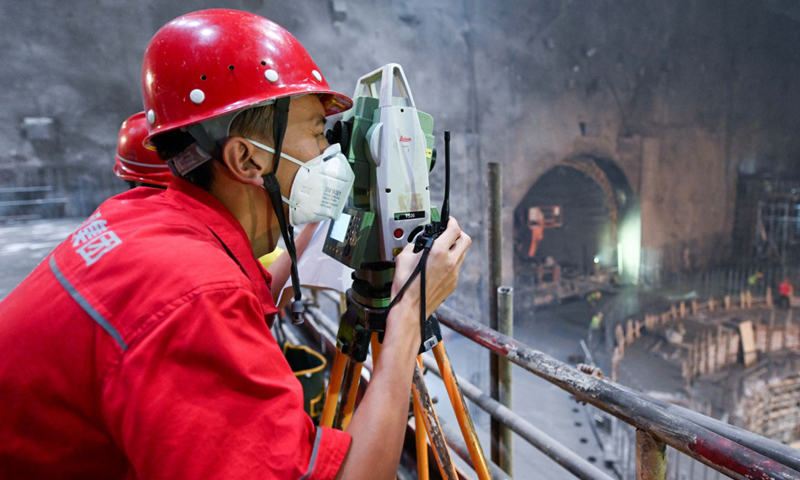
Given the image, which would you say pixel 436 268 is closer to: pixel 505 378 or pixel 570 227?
pixel 505 378

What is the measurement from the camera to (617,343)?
921cm

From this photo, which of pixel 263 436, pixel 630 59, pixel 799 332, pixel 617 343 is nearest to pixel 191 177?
pixel 263 436

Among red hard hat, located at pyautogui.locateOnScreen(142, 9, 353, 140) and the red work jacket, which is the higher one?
red hard hat, located at pyautogui.locateOnScreen(142, 9, 353, 140)

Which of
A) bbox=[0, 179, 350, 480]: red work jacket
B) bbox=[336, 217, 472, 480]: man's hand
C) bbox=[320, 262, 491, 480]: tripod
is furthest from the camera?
bbox=[320, 262, 491, 480]: tripod

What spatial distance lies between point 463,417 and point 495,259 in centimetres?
107

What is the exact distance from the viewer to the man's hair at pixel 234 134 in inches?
37.9

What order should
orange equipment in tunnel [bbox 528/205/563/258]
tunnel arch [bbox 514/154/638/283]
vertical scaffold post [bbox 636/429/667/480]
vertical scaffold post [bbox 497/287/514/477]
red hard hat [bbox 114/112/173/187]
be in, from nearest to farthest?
vertical scaffold post [bbox 636/429/667/480] < vertical scaffold post [bbox 497/287/514/477] < red hard hat [bbox 114/112/173/187] < tunnel arch [bbox 514/154/638/283] < orange equipment in tunnel [bbox 528/205/563/258]

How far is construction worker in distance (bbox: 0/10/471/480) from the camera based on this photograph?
573mm

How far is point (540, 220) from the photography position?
531 inches

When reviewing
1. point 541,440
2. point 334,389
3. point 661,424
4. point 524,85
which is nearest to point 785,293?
point 524,85

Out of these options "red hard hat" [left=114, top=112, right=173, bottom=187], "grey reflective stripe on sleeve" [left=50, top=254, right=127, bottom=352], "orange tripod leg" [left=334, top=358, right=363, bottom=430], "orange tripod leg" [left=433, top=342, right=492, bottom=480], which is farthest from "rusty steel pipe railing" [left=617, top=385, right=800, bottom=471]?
"red hard hat" [left=114, top=112, right=173, bottom=187]

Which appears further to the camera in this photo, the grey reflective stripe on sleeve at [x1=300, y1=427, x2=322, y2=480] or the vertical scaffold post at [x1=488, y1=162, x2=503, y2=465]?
the vertical scaffold post at [x1=488, y1=162, x2=503, y2=465]

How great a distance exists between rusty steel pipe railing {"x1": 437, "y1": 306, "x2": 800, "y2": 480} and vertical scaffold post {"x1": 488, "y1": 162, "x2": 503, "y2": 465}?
73cm

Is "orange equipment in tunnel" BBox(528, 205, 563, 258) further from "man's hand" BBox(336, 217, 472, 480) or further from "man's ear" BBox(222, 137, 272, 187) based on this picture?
"man's ear" BBox(222, 137, 272, 187)
